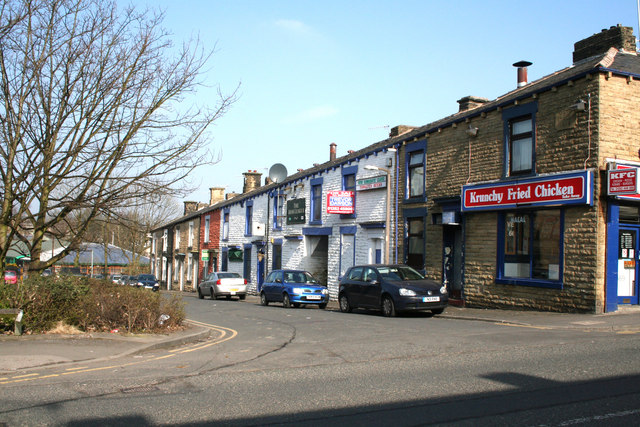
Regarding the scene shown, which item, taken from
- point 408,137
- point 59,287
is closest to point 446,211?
point 408,137

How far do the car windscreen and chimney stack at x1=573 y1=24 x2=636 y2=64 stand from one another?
8.77 meters

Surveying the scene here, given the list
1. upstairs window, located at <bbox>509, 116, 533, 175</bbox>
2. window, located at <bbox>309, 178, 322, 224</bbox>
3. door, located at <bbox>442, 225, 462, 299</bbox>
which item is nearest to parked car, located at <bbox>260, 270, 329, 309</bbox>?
door, located at <bbox>442, 225, 462, 299</bbox>

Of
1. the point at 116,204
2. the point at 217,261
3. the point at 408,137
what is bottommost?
the point at 217,261

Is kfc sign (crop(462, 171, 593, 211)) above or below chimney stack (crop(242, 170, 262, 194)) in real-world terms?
below

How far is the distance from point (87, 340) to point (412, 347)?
6.09m

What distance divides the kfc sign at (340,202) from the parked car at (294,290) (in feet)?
10.7

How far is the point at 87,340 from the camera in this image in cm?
1159

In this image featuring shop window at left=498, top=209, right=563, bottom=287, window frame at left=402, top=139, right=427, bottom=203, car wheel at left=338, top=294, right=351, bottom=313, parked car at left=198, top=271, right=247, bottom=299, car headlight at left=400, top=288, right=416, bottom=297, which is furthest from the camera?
parked car at left=198, top=271, right=247, bottom=299

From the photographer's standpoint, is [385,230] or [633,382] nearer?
[633,382]

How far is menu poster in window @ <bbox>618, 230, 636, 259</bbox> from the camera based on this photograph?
16.4m

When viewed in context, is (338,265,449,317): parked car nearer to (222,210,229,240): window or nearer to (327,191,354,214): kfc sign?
(327,191,354,214): kfc sign

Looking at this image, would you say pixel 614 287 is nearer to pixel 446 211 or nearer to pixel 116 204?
pixel 446 211

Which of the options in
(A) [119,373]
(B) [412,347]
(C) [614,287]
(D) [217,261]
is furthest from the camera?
(D) [217,261]

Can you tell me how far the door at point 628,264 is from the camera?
53.7ft
